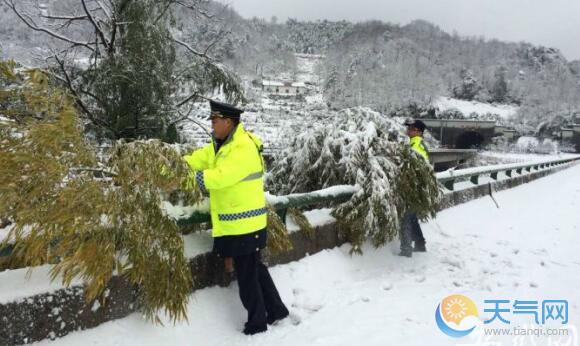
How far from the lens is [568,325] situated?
3629mm

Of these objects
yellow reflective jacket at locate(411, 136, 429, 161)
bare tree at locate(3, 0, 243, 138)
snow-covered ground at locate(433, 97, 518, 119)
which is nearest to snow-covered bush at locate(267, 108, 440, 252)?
yellow reflective jacket at locate(411, 136, 429, 161)

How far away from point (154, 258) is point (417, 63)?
168m

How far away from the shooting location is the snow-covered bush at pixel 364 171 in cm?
523

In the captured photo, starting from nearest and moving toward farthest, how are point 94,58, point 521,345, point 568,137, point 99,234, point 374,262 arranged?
point 99,234 → point 521,345 → point 374,262 → point 94,58 → point 568,137

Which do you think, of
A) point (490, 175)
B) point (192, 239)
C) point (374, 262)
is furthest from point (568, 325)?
point (490, 175)

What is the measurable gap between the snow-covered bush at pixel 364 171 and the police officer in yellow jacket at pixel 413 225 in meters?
0.15

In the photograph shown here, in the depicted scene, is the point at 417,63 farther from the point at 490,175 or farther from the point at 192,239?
the point at 192,239

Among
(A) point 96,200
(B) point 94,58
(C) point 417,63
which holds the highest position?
(C) point 417,63

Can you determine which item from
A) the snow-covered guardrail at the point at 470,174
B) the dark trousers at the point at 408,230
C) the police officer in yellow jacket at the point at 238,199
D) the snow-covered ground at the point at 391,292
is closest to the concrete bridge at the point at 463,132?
the snow-covered guardrail at the point at 470,174

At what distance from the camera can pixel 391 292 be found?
14.6 ft

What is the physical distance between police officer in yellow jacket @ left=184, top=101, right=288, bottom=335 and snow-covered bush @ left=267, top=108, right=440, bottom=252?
6.67 feet

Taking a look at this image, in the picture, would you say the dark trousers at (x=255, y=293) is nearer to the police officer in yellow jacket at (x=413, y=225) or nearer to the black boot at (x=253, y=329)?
the black boot at (x=253, y=329)

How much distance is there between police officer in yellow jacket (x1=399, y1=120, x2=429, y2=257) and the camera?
18.6ft

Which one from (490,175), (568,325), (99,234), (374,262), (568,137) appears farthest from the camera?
(568,137)
